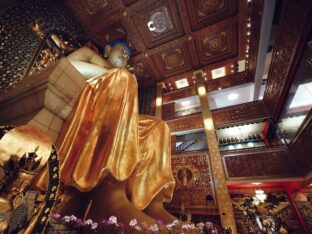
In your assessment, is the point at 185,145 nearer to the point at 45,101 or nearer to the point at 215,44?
the point at 215,44

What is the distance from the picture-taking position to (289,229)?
3.80 meters

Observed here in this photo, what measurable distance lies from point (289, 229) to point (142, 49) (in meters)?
6.21

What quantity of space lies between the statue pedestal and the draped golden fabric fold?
0.11 meters

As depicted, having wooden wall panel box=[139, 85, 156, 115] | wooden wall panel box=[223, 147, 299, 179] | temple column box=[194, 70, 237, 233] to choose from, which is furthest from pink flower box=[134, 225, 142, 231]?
wooden wall panel box=[139, 85, 156, 115]

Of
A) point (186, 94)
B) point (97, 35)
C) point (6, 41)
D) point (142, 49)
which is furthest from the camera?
point (186, 94)

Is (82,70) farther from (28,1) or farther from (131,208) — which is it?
(28,1)

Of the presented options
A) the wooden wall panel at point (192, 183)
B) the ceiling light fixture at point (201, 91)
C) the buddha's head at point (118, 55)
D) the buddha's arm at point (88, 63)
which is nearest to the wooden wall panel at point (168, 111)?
the ceiling light fixture at point (201, 91)

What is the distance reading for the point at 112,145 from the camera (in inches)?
47.1

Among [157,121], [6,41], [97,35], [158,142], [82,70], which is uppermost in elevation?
[97,35]

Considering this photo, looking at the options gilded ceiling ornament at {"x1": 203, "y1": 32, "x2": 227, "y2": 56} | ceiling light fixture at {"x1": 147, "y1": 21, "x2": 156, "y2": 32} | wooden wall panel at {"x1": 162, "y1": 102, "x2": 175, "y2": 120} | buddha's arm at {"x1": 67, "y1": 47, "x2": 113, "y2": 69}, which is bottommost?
buddha's arm at {"x1": 67, "y1": 47, "x2": 113, "y2": 69}

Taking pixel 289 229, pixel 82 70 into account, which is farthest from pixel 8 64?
pixel 289 229

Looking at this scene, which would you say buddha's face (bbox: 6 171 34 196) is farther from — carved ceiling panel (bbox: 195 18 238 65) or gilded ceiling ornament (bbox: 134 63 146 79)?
gilded ceiling ornament (bbox: 134 63 146 79)

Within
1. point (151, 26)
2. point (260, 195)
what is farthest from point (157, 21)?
point (260, 195)

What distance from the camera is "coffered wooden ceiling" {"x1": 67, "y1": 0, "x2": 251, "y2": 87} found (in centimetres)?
398
